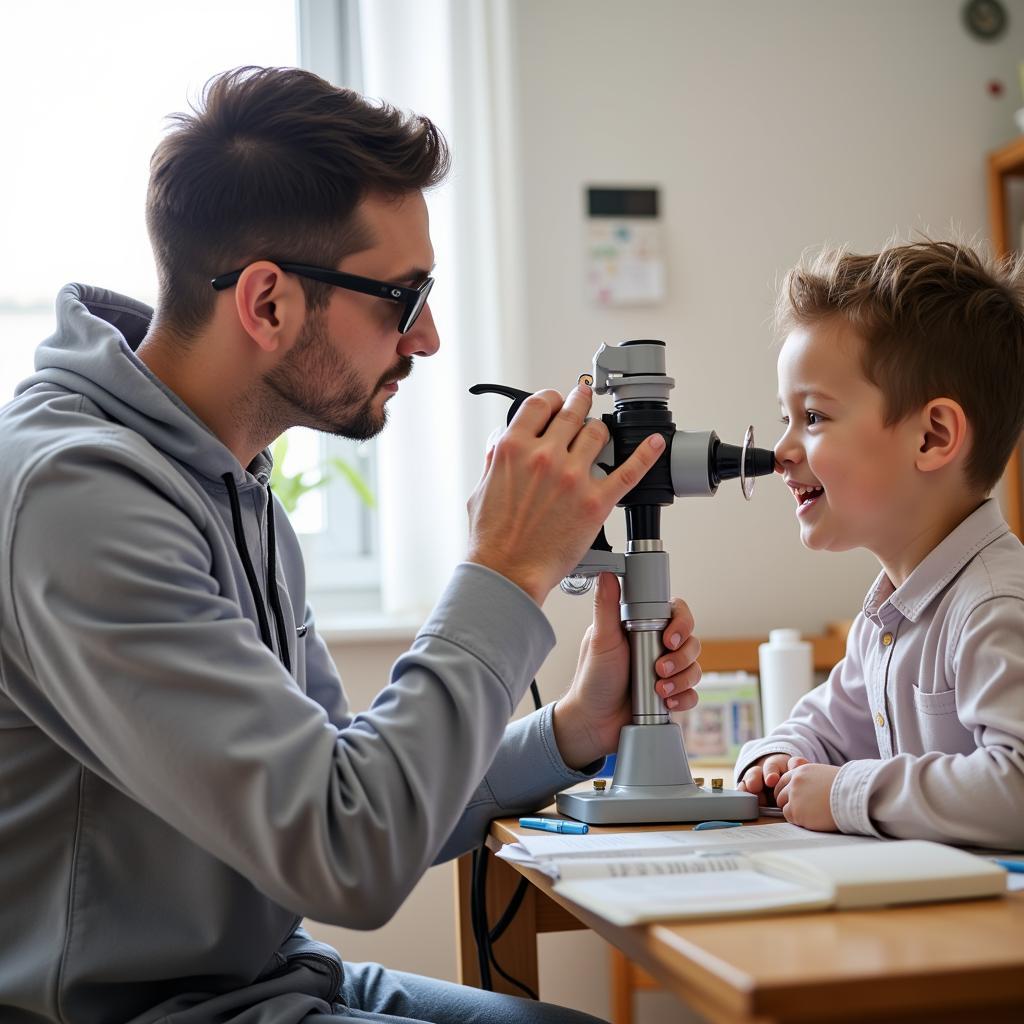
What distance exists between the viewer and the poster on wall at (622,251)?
2670mm

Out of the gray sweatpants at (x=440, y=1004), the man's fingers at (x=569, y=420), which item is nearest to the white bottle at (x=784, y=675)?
the gray sweatpants at (x=440, y=1004)

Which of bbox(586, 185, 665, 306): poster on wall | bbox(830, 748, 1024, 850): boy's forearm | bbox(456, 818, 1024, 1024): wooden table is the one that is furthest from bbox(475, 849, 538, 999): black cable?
bbox(586, 185, 665, 306): poster on wall

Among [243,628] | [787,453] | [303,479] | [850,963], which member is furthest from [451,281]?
[850,963]

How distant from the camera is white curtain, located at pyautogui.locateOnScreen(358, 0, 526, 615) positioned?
99.1 inches

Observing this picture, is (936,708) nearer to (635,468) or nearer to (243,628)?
(635,468)

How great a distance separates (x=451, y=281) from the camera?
2.55m

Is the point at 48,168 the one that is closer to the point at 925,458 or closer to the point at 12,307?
the point at 12,307

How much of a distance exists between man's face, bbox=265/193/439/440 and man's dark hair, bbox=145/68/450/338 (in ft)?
0.06

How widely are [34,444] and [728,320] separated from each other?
2023 millimetres

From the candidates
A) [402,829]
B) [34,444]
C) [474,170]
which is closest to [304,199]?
[34,444]

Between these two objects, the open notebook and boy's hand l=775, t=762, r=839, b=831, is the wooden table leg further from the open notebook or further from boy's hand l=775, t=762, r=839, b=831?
the open notebook

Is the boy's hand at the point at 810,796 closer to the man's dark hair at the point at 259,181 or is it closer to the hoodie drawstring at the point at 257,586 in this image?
the hoodie drawstring at the point at 257,586

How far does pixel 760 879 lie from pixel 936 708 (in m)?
0.46

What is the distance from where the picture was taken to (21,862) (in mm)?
965
